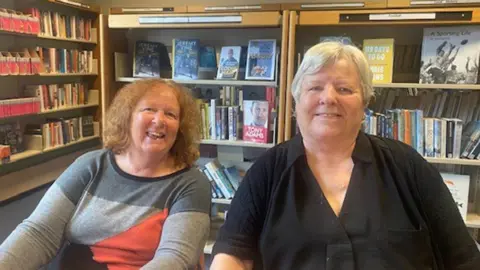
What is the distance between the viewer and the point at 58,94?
327 centimetres

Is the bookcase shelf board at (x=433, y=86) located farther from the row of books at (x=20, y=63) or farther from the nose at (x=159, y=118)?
the row of books at (x=20, y=63)

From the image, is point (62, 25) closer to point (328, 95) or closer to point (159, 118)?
point (159, 118)

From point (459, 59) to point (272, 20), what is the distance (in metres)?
1.11

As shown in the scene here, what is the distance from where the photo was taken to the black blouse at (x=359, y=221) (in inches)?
44.6

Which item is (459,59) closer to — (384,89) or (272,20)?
(384,89)

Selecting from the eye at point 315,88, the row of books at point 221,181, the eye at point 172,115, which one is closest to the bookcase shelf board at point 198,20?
the row of books at point 221,181

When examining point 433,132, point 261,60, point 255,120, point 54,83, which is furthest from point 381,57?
point 54,83

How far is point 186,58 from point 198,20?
0.31m

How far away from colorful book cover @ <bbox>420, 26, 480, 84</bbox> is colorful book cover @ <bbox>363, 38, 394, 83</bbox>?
0.20 meters

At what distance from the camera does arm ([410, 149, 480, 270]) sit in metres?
1.15

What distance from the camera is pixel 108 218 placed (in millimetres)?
1362

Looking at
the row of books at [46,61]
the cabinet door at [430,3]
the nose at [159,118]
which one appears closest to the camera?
the nose at [159,118]

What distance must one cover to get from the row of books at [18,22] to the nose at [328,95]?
2342mm

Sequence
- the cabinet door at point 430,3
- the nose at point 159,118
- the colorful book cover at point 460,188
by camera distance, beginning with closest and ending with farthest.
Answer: the nose at point 159,118 < the cabinet door at point 430,3 < the colorful book cover at point 460,188
